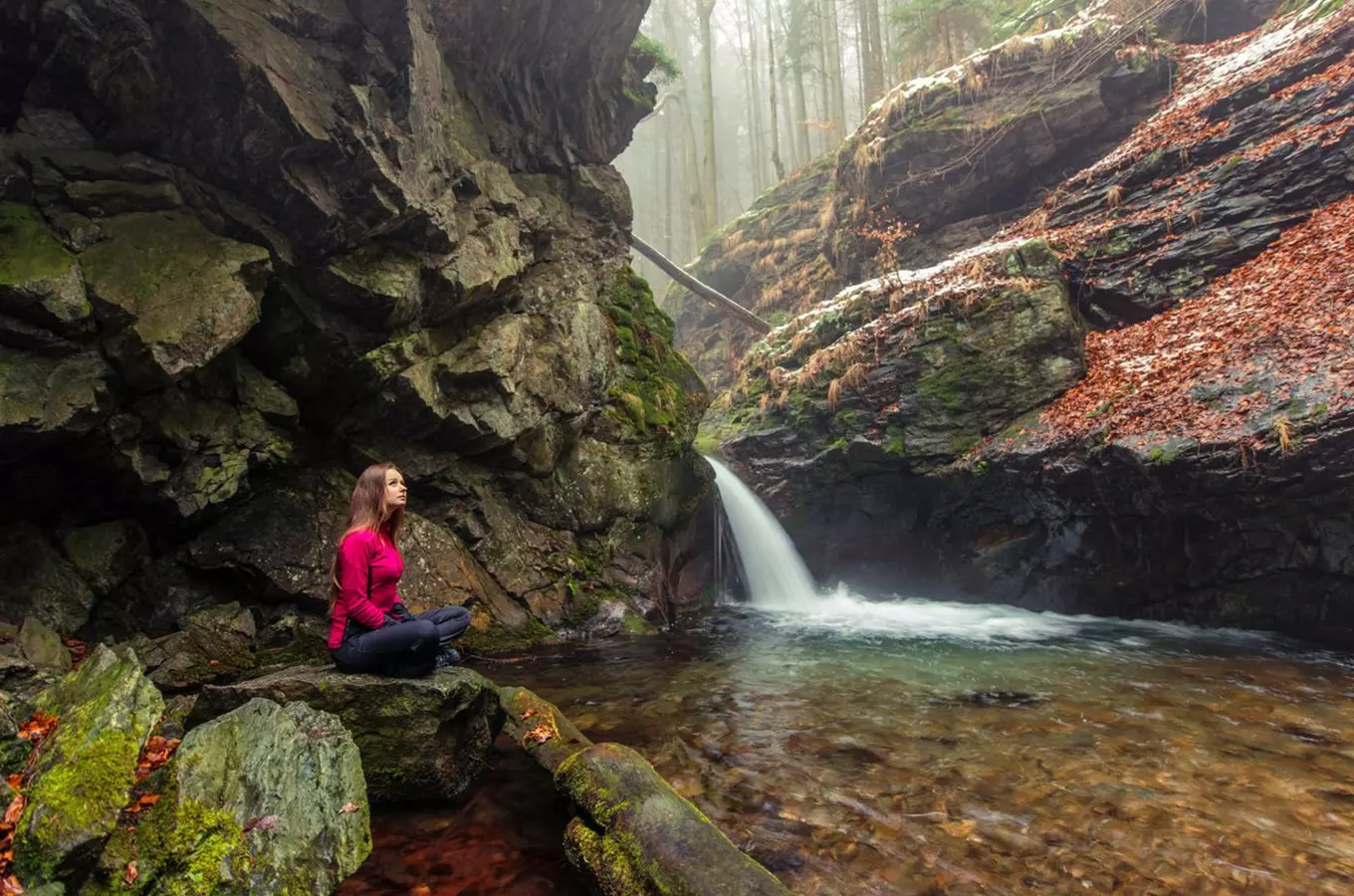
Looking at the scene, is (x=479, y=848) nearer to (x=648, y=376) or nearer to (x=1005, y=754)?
(x=1005, y=754)

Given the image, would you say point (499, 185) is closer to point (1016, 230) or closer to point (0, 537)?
point (0, 537)

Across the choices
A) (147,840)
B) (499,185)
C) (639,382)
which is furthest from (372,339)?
(147,840)

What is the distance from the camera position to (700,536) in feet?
43.9

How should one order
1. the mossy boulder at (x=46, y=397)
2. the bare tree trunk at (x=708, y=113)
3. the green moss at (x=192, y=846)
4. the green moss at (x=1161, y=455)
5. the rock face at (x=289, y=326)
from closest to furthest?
the green moss at (x=192, y=846)
the mossy boulder at (x=46, y=397)
the rock face at (x=289, y=326)
the green moss at (x=1161, y=455)
the bare tree trunk at (x=708, y=113)

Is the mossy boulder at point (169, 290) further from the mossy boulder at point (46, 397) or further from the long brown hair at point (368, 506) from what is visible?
the long brown hair at point (368, 506)

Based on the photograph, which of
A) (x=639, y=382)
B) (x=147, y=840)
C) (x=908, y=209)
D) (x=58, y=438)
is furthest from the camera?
(x=908, y=209)

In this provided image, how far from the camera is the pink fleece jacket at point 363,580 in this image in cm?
459

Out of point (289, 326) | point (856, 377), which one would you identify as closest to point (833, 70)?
point (856, 377)

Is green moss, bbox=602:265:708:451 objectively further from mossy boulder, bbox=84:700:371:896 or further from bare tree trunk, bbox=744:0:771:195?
bare tree trunk, bbox=744:0:771:195

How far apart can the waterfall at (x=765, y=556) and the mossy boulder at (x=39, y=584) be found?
34.1ft

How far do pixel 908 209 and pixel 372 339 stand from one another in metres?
15.4

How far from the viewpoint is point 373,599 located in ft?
15.7

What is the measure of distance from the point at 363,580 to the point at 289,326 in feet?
17.8

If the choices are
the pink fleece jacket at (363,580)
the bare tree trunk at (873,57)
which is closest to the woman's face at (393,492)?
the pink fleece jacket at (363,580)
